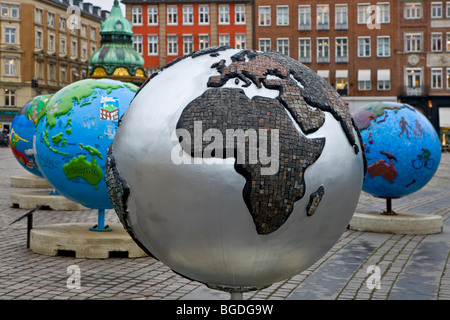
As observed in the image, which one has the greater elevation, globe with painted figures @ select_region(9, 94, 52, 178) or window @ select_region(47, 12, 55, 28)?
window @ select_region(47, 12, 55, 28)

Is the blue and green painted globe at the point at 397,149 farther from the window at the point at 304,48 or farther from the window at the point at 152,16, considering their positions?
the window at the point at 152,16

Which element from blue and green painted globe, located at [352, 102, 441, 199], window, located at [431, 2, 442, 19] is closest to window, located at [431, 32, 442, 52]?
window, located at [431, 2, 442, 19]

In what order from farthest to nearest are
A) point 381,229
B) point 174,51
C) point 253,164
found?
point 174,51, point 381,229, point 253,164

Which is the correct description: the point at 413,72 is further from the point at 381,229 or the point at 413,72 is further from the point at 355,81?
the point at 381,229

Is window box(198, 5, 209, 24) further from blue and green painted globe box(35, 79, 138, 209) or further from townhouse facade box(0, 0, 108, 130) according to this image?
blue and green painted globe box(35, 79, 138, 209)

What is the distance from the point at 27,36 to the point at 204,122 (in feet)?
222

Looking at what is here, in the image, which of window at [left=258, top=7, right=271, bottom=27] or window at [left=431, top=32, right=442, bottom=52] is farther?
window at [left=258, top=7, right=271, bottom=27]

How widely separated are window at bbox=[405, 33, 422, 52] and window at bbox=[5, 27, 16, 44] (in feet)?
128

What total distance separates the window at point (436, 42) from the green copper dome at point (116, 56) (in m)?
26.5

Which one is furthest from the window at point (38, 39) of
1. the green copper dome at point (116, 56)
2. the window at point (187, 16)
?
the green copper dome at point (116, 56)

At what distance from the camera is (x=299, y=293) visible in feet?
24.2

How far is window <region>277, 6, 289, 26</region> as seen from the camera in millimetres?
60750

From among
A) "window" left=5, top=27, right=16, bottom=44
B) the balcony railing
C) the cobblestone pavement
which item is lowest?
the cobblestone pavement
